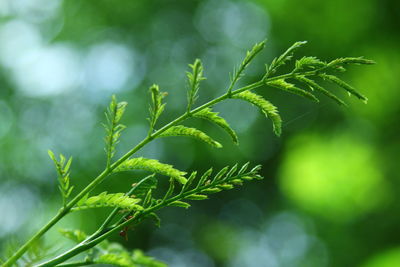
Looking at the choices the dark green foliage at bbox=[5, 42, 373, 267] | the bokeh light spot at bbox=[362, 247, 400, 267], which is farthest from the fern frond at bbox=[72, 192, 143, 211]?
the bokeh light spot at bbox=[362, 247, 400, 267]

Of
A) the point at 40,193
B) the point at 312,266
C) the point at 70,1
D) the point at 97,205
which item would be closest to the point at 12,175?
the point at 40,193

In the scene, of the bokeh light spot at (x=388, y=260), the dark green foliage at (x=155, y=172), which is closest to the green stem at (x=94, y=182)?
the dark green foliage at (x=155, y=172)

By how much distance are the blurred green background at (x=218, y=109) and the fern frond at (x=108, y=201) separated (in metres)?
6.63

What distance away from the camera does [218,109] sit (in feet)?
35.4

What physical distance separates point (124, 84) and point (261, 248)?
4334 millimetres

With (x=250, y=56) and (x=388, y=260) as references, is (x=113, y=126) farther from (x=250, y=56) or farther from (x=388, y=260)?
(x=388, y=260)

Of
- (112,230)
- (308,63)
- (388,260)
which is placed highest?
(308,63)

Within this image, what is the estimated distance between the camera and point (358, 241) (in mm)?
8297

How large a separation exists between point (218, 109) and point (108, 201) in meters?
10.4

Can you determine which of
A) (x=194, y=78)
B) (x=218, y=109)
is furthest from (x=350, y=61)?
(x=218, y=109)

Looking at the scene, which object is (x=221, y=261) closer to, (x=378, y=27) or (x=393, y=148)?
(x=393, y=148)

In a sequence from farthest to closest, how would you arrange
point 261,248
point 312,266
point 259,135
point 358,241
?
point 261,248, point 259,135, point 312,266, point 358,241

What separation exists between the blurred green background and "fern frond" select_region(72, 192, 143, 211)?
6629 millimetres

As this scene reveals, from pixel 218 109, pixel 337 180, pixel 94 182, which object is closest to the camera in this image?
pixel 94 182
